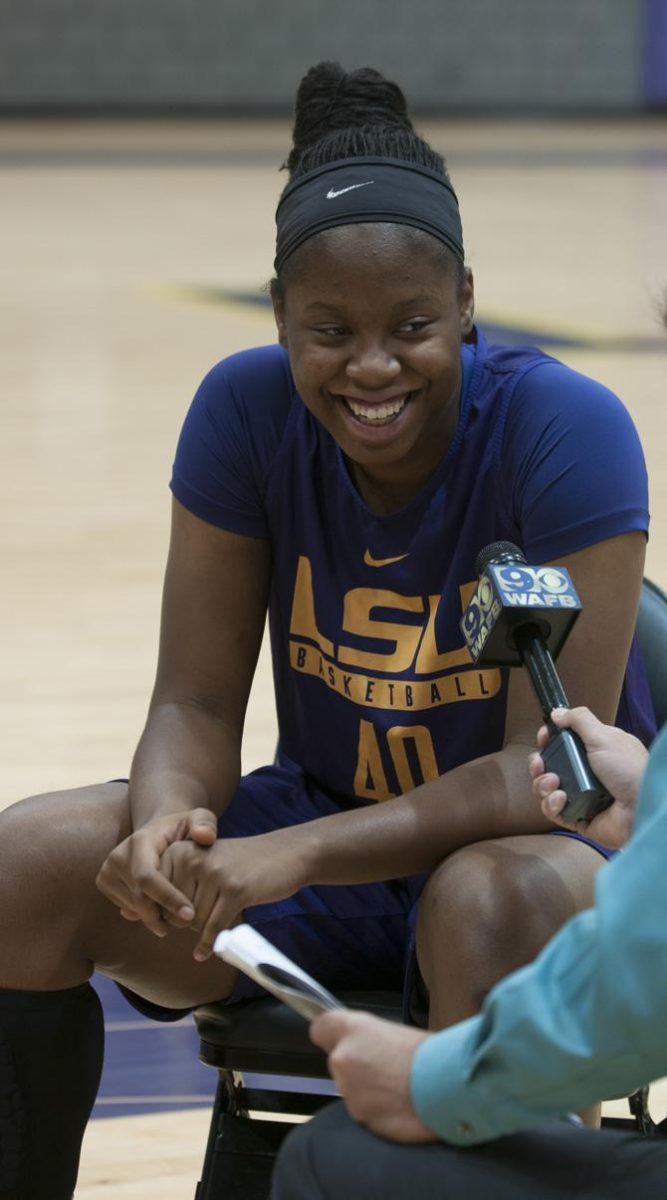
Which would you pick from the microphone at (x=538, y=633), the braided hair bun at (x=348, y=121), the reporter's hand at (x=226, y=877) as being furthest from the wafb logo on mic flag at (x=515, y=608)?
the braided hair bun at (x=348, y=121)

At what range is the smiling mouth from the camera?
6.67ft

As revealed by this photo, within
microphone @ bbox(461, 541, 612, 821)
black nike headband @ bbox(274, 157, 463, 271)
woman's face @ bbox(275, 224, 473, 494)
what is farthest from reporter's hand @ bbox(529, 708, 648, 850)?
black nike headband @ bbox(274, 157, 463, 271)

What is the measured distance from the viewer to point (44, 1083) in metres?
2.01

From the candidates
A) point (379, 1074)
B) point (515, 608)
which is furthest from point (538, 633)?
point (379, 1074)

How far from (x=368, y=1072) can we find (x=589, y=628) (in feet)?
2.20

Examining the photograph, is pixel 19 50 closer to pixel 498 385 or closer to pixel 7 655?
pixel 7 655

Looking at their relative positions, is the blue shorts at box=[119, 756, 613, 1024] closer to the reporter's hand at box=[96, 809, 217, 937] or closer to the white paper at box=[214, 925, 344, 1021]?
the reporter's hand at box=[96, 809, 217, 937]

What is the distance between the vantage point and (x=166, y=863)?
1904 mm

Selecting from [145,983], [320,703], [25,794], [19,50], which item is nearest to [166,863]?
[145,983]

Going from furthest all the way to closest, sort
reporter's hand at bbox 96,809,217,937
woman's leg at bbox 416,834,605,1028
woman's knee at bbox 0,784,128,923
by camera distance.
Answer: woman's knee at bbox 0,784,128,923, reporter's hand at bbox 96,809,217,937, woman's leg at bbox 416,834,605,1028

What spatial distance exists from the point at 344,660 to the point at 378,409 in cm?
27

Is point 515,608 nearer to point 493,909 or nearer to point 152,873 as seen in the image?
point 493,909

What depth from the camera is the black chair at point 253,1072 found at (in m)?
1.94

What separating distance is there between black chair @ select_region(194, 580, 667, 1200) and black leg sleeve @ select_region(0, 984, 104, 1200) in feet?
0.40
